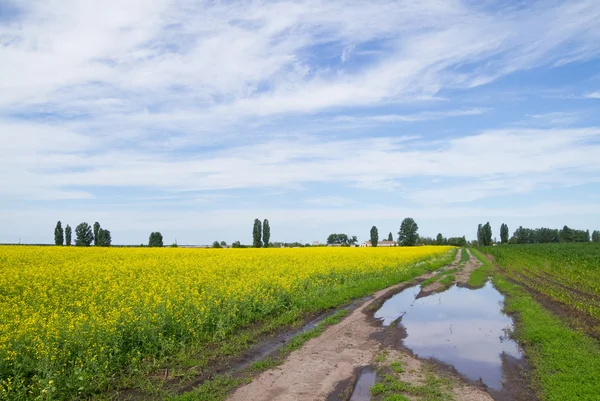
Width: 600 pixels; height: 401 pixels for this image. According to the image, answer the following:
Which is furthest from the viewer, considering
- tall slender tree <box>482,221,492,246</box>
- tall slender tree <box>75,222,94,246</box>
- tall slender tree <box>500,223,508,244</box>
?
tall slender tree <box>500,223,508,244</box>

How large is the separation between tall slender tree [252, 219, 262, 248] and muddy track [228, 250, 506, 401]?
65978mm

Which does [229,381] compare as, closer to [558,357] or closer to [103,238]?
[558,357]

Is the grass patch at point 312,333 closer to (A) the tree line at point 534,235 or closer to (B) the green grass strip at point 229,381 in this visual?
(B) the green grass strip at point 229,381

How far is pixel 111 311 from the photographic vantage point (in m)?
10.3

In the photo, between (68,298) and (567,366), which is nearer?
(567,366)

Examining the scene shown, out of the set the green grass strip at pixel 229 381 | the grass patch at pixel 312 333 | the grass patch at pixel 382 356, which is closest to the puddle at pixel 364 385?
the grass patch at pixel 382 356

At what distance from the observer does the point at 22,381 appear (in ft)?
22.0

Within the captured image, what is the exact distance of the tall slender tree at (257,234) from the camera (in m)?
77.5

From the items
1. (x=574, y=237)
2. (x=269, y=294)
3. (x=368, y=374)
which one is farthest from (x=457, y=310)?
(x=574, y=237)

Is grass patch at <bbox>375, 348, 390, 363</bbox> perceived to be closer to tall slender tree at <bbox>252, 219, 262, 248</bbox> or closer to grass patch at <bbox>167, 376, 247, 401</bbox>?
grass patch at <bbox>167, 376, 247, 401</bbox>

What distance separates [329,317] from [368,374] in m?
5.30

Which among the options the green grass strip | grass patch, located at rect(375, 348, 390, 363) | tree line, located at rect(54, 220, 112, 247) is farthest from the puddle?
tree line, located at rect(54, 220, 112, 247)

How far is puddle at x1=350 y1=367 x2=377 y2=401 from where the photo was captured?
6965mm

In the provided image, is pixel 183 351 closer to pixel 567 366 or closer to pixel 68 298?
pixel 68 298
